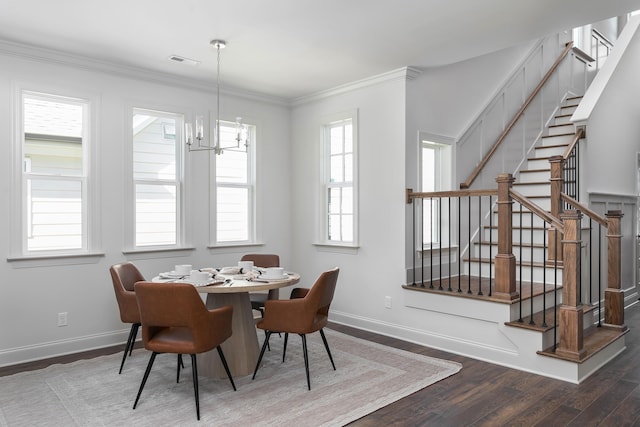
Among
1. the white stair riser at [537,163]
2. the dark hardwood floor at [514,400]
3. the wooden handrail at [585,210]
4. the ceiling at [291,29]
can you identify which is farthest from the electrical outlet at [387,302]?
the white stair riser at [537,163]

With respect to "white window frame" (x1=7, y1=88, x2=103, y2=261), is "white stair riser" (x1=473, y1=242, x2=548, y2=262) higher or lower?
lower

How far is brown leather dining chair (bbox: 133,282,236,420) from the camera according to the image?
2.72m

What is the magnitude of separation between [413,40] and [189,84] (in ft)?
8.12

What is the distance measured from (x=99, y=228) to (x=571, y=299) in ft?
13.6

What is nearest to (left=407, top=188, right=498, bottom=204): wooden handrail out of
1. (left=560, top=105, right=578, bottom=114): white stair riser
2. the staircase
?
the staircase

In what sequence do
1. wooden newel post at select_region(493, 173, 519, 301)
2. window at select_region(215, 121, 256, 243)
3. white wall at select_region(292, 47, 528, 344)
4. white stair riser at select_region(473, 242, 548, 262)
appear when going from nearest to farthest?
1. wooden newel post at select_region(493, 173, 519, 301)
2. white wall at select_region(292, 47, 528, 344)
3. white stair riser at select_region(473, 242, 548, 262)
4. window at select_region(215, 121, 256, 243)

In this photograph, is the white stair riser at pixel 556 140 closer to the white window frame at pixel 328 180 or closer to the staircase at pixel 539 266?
the staircase at pixel 539 266

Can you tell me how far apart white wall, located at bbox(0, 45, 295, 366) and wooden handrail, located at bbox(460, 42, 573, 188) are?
2.71 m

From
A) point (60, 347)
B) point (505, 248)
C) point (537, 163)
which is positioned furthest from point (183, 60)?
point (537, 163)

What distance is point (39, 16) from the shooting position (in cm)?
331

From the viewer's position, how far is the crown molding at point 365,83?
14.9 feet

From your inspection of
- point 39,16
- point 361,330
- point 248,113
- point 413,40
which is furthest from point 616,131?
point 39,16

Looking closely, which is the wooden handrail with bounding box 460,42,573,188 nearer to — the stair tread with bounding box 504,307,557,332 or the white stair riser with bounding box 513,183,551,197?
the white stair riser with bounding box 513,183,551,197

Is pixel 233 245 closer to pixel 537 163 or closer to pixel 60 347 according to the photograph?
pixel 60 347
